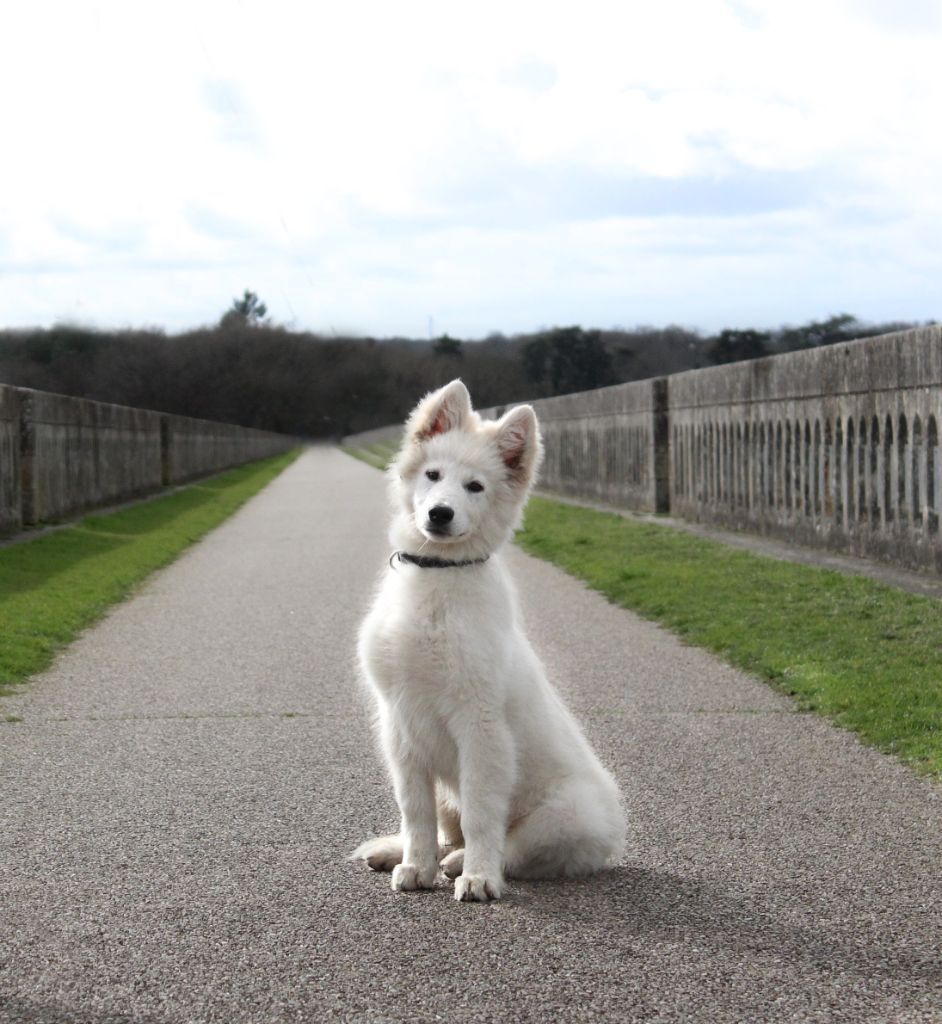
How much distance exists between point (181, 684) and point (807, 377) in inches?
344

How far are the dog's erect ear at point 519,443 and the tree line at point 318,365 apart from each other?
126 ft

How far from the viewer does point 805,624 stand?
10.6m

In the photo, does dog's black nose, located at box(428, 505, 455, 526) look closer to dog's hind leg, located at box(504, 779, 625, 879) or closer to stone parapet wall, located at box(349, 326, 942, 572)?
dog's hind leg, located at box(504, 779, 625, 879)

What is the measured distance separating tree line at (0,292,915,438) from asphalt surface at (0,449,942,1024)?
35.9 meters

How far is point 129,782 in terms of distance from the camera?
21.3ft

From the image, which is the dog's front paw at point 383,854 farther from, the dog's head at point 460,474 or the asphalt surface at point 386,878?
the dog's head at point 460,474

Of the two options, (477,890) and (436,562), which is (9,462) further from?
(477,890)

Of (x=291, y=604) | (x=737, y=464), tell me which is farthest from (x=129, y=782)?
(x=737, y=464)

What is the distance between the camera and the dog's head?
5.00 meters

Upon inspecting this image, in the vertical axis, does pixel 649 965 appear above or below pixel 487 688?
below

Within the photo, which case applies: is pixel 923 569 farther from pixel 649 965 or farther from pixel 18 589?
pixel 649 965

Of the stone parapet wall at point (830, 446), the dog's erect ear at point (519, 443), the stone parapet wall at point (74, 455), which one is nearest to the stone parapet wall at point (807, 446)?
the stone parapet wall at point (830, 446)

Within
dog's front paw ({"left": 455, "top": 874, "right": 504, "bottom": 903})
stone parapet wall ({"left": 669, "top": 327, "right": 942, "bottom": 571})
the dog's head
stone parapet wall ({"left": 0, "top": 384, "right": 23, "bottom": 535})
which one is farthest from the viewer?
stone parapet wall ({"left": 0, "top": 384, "right": 23, "bottom": 535})

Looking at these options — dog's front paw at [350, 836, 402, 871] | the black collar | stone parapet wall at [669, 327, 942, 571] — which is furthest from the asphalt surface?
stone parapet wall at [669, 327, 942, 571]
